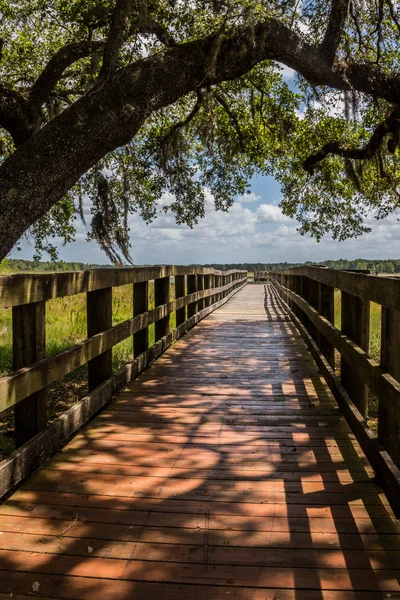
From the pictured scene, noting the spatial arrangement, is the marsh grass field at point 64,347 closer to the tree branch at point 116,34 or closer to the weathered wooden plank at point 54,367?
the weathered wooden plank at point 54,367

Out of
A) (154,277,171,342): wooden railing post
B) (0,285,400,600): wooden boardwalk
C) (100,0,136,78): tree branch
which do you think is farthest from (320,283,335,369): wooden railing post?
(100,0,136,78): tree branch

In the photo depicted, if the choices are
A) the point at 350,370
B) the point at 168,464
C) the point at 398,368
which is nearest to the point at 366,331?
the point at 350,370

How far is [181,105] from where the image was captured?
11.5 meters

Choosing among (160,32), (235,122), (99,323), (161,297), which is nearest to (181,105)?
(235,122)

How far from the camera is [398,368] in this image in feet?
9.04

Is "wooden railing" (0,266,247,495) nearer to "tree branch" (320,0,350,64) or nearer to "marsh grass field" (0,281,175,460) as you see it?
"marsh grass field" (0,281,175,460)

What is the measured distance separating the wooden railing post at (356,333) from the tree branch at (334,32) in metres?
4.42

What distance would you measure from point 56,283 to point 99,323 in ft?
3.86

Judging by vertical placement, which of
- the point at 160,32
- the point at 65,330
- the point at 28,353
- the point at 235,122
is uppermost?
the point at 160,32

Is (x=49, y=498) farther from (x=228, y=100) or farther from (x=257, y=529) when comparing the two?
(x=228, y=100)

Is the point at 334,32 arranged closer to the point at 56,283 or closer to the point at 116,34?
the point at 116,34

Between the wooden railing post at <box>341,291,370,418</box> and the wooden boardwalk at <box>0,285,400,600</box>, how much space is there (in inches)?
10.4

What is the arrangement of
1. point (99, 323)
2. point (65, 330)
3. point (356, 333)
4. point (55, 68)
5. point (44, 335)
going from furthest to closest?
point (65, 330) < point (55, 68) < point (99, 323) < point (356, 333) < point (44, 335)

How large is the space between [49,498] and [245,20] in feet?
19.9
